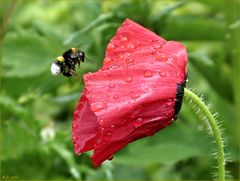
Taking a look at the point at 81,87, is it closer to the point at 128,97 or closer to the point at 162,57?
the point at 162,57

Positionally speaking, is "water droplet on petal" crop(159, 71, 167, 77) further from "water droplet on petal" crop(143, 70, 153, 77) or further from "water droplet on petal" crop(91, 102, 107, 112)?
"water droplet on petal" crop(91, 102, 107, 112)

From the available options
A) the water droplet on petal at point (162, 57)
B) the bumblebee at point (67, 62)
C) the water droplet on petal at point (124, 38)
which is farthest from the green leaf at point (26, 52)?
the water droplet on petal at point (162, 57)

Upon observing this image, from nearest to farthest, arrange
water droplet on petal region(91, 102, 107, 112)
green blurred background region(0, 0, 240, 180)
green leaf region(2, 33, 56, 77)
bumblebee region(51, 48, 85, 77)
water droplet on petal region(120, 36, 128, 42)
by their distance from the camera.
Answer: water droplet on petal region(91, 102, 107, 112) < water droplet on petal region(120, 36, 128, 42) < bumblebee region(51, 48, 85, 77) < green blurred background region(0, 0, 240, 180) < green leaf region(2, 33, 56, 77)

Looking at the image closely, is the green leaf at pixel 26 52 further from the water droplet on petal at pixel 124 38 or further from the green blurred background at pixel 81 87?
the water droplet on petal at pixel 124 38

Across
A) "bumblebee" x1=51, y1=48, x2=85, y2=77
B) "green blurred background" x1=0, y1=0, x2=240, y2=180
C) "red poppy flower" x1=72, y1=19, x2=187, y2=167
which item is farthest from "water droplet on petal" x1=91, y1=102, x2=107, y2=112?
"green blurred background" x1=0, y1=0, x2=240, y2=180

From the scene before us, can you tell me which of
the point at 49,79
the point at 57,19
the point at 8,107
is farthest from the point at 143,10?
the point at 57,19

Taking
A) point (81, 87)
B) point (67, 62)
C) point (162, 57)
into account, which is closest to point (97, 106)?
point (162, 57)
